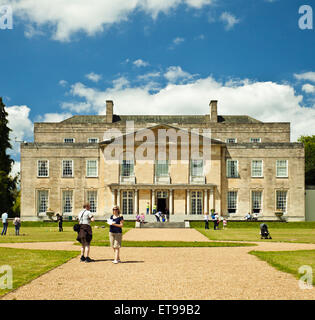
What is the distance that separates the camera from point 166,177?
151 feet

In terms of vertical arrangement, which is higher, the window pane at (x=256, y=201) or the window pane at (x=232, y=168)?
the window pane at (x=232, y=168)

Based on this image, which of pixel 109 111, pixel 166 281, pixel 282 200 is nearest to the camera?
pixel 166 281

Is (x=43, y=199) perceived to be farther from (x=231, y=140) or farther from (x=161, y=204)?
(x=231, y=140)

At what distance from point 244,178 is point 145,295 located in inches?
1590

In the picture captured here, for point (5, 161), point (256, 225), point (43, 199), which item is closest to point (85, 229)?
point (256, 225)

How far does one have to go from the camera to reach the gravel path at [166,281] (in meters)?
8.35

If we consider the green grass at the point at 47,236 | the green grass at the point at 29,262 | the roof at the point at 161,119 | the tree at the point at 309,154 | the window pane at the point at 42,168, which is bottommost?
the green grass at the point at 47,236

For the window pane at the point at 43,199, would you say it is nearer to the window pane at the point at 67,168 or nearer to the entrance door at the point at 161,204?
the window pane at the point at 67,168

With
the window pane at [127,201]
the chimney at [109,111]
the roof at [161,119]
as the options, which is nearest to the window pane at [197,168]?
the window pane at [127,201]

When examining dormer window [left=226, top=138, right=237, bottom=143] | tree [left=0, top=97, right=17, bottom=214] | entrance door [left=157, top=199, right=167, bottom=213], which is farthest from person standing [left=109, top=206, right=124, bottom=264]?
dormer window [left=226, top=138, right=237, bottom=143]

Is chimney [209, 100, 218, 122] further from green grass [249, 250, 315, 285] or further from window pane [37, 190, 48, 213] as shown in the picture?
green grass [249, 250, 315, 285]

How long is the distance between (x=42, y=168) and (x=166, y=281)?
40326 millimetres

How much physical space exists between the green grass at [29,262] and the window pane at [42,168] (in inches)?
→ 1270

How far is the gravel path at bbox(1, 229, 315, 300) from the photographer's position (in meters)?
8.35
